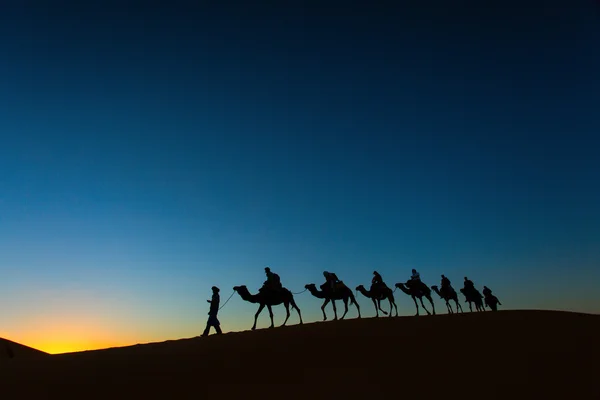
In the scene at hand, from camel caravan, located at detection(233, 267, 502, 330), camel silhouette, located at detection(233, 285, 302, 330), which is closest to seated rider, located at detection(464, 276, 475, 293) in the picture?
camel caravan, located at detection(233, 267, 502, 330)

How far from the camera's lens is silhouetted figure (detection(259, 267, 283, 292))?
18.9m

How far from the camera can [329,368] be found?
1000 centimetres

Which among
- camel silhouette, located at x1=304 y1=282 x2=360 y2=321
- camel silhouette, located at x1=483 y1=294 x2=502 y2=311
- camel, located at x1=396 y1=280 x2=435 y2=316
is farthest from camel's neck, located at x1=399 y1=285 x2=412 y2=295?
camel silhouette, located at x1=483 y1=294 x2=502 y2=311

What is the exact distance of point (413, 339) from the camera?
44.8 feet

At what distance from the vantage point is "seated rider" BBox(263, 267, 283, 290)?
1888 cm

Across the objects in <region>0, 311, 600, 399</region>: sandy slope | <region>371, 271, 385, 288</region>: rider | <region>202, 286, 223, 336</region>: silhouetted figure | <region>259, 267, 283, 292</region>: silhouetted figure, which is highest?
<region>371, 271, 385, 288</region>: rider

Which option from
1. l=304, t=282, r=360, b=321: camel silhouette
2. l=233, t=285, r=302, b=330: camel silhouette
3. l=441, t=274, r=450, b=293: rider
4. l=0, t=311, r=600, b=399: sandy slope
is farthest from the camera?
l=441, t=274, r=450, b=293: rider

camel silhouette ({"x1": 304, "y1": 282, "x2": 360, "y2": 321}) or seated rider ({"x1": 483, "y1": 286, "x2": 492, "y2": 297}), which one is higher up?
seated rider ({"x1": 483, "y1": 286, "x2": 492, "y2": 297})

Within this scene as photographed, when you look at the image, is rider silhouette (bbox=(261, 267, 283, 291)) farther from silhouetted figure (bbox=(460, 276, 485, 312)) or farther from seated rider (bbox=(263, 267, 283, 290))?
silhouetted figure (bbox=(460, 276, 485, 312))

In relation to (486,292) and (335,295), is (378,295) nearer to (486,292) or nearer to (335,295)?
(335,295)

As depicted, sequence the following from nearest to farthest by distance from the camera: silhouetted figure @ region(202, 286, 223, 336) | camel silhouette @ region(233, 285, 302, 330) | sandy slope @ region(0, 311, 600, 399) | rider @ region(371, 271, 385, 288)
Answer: sandy slope @ region(0, 311, 600, 399) → silhouetted figure @ region(202, 286, 223, 336) → camel silhouette @ region(233, 285, 302, 330) → rider @ region(371, 271, 385, 288)

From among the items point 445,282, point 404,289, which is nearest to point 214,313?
point 404,289

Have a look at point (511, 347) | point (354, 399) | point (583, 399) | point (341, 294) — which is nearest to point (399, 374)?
point (354, 399)

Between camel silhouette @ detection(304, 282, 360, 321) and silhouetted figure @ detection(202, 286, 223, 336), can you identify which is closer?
silhouetted figure @ detection(202, 286, 223, 336)
